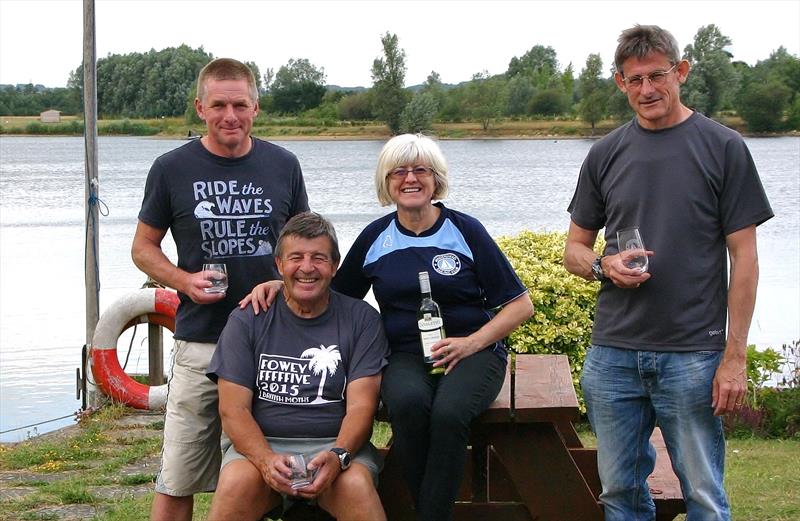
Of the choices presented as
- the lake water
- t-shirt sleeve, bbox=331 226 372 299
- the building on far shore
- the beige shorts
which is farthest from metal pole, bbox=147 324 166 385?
the building on far shore

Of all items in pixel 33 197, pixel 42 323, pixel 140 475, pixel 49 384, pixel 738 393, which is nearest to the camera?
pixel 738 393

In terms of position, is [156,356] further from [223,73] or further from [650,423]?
[650,423]

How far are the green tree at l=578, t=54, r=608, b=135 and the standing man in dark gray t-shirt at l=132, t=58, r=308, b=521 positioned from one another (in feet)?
168

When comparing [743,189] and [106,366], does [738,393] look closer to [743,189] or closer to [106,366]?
[743,189]

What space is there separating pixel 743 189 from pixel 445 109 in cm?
6085

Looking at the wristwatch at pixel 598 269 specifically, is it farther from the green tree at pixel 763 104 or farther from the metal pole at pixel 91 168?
the green tree at pixel 763 104

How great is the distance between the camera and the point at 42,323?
15.6 meters

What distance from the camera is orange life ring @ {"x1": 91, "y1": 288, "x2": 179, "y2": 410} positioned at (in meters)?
9.43

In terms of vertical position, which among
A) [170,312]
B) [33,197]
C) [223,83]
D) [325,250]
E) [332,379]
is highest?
[223,83]

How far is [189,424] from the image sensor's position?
4.46 metres

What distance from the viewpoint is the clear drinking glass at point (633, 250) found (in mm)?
3738

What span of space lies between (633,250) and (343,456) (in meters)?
1.28

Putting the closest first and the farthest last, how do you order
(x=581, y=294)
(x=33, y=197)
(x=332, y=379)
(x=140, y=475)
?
1. (x=332, y=379)
2. (x=140, y=475)
3. (x=581, y=294)
4. (x=33, y=197)

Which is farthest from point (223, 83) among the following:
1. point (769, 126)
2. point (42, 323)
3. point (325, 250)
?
point (769, 126)
